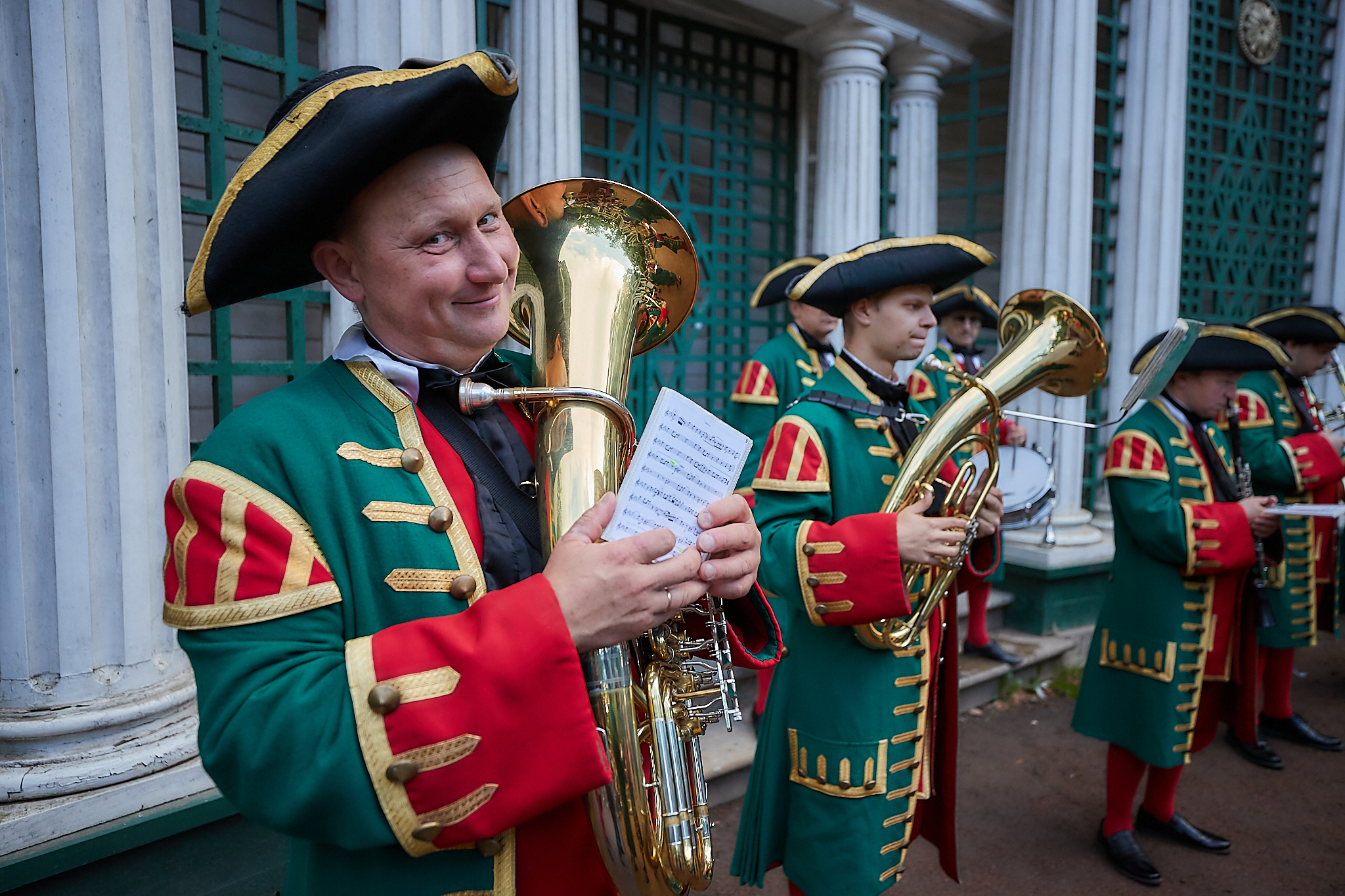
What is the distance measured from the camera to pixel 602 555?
→ 3.48 ft

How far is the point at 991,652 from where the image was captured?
5535 millimetres

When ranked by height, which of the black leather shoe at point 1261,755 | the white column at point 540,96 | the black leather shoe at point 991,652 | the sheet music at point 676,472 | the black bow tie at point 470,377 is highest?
the white column at point 540,96

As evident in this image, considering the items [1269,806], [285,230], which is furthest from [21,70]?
[1269,806]

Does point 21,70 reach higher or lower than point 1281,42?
lower

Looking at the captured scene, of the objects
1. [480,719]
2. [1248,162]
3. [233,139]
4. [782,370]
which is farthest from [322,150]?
[1248,162]

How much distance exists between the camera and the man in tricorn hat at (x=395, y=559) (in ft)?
3.34

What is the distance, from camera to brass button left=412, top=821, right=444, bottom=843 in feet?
3.34

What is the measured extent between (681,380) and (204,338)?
10.4ft

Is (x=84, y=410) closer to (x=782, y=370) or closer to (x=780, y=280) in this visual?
(x=782, y=370)

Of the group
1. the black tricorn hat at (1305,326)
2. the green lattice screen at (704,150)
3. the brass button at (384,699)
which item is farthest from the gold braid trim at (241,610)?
the black tricorn hat at (1305,326)

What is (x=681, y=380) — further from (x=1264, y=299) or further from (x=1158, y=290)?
(x=1264, y=299)

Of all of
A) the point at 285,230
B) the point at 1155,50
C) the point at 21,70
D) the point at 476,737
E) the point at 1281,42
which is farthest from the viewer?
the point at 1281,42

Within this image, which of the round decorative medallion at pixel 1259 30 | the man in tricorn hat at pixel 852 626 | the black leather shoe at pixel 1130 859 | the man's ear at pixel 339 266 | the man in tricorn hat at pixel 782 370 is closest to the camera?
the man's ear at pixel 339 266

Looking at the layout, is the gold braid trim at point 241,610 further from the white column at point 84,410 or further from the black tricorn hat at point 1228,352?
the black tricorn hat at point 1228,352
